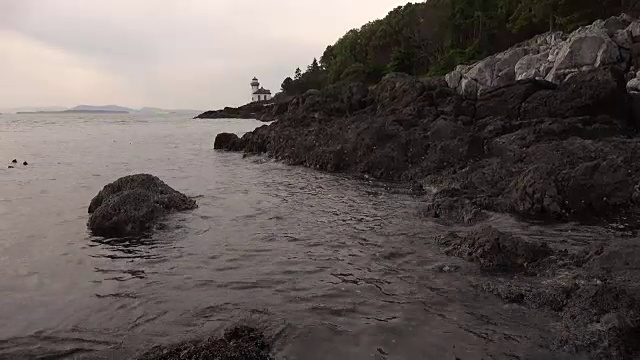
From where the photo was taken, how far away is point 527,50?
37.2 metres

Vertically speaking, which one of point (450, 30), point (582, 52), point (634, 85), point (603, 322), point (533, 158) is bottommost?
point (603, 322)

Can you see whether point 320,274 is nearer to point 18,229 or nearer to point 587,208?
point 587,208

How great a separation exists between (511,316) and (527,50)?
3554 cm

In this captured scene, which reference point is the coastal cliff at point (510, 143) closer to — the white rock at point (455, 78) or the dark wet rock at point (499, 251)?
the dark wet rock at point (499, 251)

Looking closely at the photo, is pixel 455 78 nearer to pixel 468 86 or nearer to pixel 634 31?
pixel 468 86

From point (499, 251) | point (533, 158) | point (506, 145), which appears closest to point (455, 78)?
point (506, 145)

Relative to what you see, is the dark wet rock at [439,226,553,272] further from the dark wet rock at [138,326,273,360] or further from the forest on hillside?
the forest on hillside

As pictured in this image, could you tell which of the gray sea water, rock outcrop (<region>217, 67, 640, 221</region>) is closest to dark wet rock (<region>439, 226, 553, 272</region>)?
the gray sea water

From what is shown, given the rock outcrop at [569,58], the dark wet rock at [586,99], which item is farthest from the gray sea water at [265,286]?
the rock outcrop at [569,58]

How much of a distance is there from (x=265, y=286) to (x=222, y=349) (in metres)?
2.47

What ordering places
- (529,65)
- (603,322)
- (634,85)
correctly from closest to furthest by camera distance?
(603,322) → (634,85) → (529,65)

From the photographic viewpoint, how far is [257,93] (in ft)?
497

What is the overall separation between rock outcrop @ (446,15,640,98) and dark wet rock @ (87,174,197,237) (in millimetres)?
17447

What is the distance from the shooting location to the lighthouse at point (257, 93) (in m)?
151
